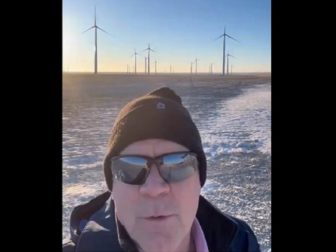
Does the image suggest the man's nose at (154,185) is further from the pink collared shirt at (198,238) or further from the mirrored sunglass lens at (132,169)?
the pink collared shirt at (198,238)

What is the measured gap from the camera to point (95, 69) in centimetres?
181

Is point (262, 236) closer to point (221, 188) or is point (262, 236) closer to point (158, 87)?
point (221, 188)

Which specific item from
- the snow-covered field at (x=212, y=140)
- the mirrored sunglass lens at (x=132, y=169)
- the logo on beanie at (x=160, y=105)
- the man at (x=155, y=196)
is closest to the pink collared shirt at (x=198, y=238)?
the man at (x=155, y=196)

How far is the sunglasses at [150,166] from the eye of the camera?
1522mm

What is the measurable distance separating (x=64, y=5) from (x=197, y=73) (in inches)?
25.5

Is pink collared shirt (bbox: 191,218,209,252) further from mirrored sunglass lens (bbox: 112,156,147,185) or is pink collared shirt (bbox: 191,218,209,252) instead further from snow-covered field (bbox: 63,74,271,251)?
mirrored sunglass lens (bbox: 112,156,147,185)

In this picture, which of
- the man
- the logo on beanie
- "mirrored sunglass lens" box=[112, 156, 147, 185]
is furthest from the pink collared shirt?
the logo on beanie

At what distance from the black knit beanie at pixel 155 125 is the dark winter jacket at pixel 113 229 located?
0.35 feet

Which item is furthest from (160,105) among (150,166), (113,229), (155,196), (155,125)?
(113,229)

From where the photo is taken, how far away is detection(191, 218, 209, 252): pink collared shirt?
1621 mm
